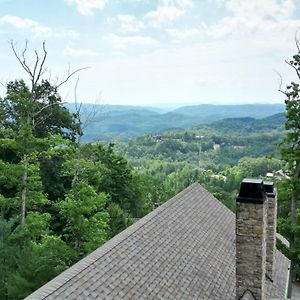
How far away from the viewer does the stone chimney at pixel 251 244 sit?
8.00m

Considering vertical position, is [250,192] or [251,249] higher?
[250,192]

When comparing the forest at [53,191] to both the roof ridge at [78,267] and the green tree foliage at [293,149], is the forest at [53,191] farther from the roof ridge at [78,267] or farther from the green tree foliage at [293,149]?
the roof ridge at [78,267]

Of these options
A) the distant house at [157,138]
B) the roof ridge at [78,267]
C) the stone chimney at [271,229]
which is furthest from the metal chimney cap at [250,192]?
the distant house at [157,138]

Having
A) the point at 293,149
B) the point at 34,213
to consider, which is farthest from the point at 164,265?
the point at 293,149

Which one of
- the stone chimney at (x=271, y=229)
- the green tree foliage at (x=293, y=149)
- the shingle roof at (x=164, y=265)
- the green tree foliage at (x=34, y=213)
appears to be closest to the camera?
the shingle roof at (x=164, y=265)

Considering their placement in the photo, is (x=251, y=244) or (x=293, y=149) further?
(x=293, y=149)

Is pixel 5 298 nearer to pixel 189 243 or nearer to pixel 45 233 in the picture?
pixel 45 233

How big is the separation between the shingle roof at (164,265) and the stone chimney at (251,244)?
3.88ft

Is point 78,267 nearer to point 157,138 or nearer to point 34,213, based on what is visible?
point 34,213

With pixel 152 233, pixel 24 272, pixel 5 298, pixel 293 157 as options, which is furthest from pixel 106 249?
pixel 293 157

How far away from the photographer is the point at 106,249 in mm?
9023

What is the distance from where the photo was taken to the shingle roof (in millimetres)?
7566

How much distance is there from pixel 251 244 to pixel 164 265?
231 centimetres

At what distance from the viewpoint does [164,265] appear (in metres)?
9.45
